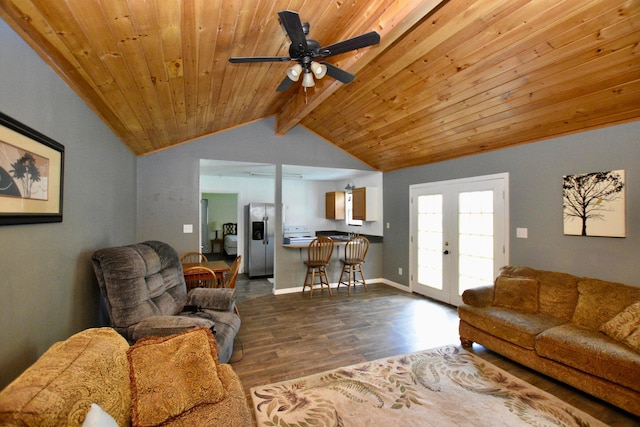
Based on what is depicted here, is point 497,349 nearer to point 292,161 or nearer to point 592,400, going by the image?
point 592,400

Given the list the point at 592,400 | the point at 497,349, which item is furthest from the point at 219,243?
the point at 592,400

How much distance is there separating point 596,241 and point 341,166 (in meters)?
3.77

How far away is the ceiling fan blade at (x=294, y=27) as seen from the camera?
159 centimetres

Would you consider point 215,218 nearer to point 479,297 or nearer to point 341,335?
point 341,335

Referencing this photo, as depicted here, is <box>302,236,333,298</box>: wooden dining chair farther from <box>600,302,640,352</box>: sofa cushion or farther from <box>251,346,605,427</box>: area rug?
<box>600,302,640,352</box>: sofa cushion

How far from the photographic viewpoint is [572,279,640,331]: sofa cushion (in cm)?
248

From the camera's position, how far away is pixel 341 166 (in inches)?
221

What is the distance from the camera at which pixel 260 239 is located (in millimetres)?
6320

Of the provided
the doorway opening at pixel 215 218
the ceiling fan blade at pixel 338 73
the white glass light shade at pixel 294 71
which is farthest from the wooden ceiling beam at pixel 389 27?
the doorway opening at pixel 215 218

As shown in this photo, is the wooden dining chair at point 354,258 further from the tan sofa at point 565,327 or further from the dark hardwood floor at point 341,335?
the tan sofa at point 565,327

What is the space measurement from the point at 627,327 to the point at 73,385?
3.51m

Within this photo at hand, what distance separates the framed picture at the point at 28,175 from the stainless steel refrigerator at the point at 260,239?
435 centimetres

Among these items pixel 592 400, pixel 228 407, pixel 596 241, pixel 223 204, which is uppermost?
pixel 223 204

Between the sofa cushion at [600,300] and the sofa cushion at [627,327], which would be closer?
the sofa cushion at [627,327]
